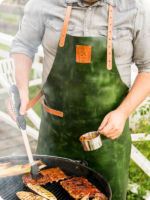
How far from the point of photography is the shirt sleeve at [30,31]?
154cm

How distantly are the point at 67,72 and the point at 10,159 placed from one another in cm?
67

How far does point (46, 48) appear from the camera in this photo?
5.20 ft

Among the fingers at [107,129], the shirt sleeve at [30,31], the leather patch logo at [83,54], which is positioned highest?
the shirt sleeve at [30,31]

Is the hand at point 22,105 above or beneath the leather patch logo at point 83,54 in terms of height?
beneath

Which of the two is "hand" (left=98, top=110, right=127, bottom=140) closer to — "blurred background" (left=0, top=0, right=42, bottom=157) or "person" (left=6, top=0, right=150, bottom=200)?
"person" (left=6, top=0, right=150, bottom=200)

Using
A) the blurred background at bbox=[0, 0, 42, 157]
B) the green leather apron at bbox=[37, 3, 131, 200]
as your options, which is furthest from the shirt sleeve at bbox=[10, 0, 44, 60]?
the blurred background at bbox=[0, 0, 42, 157]

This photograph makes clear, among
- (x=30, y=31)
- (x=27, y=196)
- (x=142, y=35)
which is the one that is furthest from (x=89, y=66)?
(x=27, y=196)

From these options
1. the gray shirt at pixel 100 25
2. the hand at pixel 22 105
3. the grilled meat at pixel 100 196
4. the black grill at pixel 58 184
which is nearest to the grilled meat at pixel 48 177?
the black grill at pixel 58 184

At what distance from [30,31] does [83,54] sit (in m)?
0.42

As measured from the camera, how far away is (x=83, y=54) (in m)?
1.45

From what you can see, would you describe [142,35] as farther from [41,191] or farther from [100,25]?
[41,191]

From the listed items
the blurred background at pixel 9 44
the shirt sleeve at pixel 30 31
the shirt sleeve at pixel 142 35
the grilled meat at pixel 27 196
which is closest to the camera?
the grilled meat at pixel 27 196

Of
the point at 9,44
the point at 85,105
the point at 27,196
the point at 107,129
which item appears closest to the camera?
the point at 27,196

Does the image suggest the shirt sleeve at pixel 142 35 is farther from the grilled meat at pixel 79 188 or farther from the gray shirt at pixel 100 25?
the grilled meat at pixel 79 188
